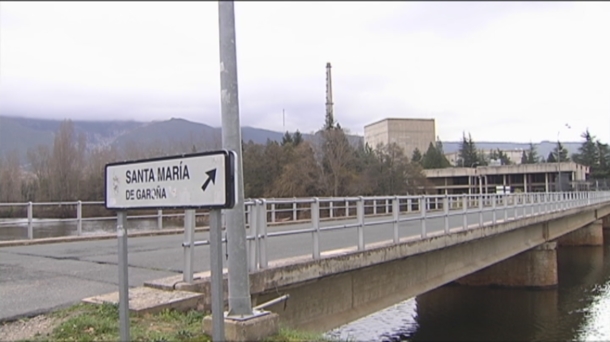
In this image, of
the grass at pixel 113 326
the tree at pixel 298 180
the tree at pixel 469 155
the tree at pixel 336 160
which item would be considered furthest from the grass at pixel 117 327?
the tree at pixel 469 155

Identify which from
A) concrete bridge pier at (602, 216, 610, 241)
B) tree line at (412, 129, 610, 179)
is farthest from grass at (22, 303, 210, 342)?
tree line at (412, 129, 610, 179)

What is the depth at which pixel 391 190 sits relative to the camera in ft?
219

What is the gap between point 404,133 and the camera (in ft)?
462

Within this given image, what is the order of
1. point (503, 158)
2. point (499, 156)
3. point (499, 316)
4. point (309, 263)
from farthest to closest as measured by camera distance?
point (499, 156) → point (503, 158) → point (499, 316) → point (309, 263)

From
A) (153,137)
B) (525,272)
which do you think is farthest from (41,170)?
(153,137)

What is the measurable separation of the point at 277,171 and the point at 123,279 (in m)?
57.1

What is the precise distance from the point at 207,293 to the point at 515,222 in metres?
18.3

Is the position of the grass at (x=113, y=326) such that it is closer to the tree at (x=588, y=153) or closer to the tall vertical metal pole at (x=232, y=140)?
the tall vertical metal pole at (x=232, y=140)

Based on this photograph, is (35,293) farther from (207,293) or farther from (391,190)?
(391,190)

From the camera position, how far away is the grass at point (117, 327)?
18.0 ft

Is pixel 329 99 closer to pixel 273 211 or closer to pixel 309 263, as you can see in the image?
pixel 273 211

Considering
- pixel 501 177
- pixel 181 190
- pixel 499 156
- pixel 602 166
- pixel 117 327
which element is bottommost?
pixel 117 327

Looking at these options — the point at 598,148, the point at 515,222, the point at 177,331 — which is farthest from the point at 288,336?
the point at 598,148

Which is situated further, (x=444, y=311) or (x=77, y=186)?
(x=77, y=186)
